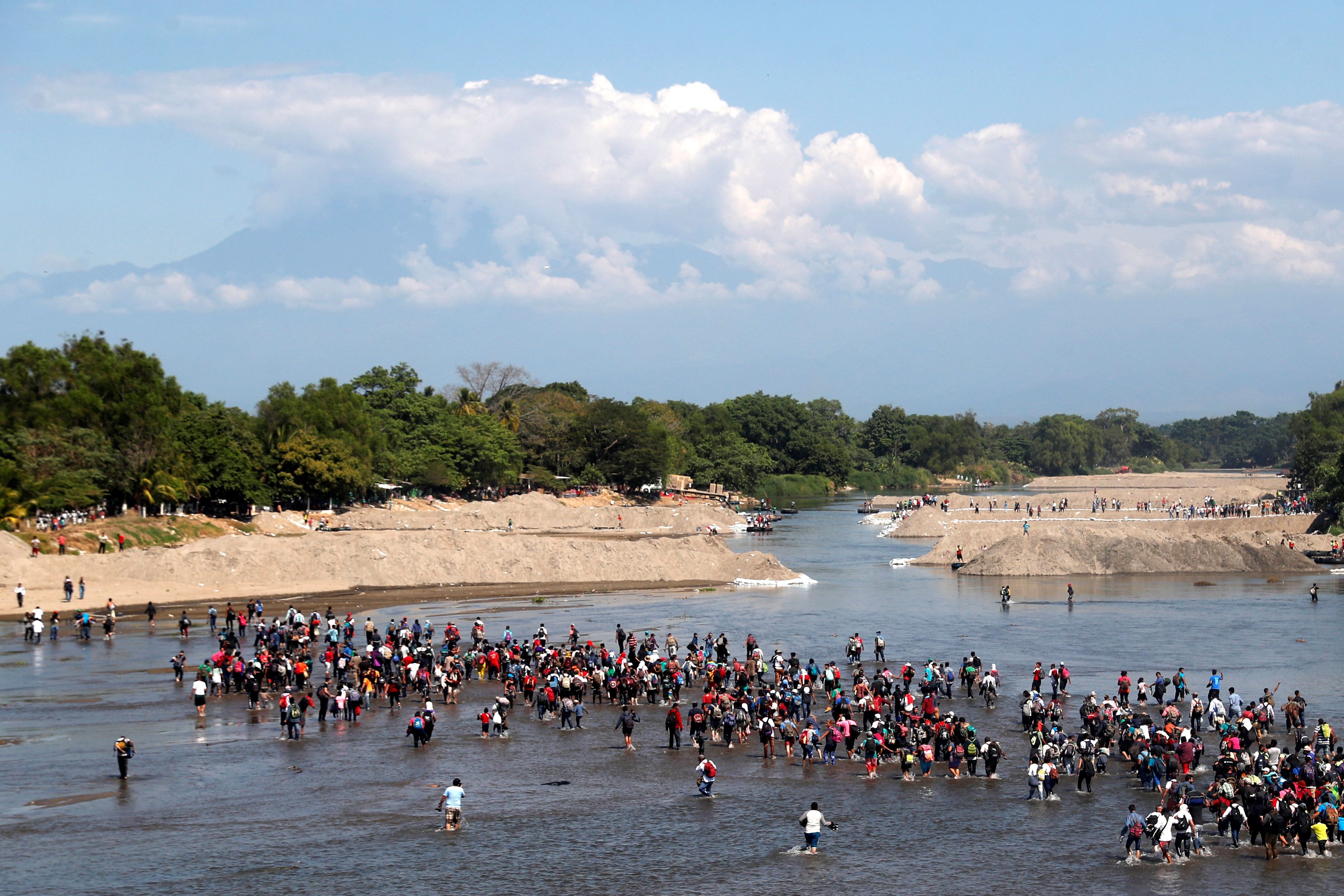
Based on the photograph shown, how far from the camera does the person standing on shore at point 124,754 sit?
27.1 meters

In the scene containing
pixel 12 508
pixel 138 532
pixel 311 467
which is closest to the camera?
pixel 12 508

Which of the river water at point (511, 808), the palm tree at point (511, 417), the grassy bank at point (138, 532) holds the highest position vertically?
the palm tree at point (511, 417)

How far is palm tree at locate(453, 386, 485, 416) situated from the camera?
157m

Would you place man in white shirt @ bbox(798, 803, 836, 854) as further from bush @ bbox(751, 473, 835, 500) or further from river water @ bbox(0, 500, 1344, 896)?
bush @ bbox(751, 473, 835, 500)

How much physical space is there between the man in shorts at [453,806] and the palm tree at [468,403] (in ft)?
430

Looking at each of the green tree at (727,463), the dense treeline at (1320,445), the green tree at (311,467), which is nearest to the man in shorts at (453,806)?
the green tree at (311,467)

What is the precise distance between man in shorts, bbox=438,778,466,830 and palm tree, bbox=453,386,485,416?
430ft

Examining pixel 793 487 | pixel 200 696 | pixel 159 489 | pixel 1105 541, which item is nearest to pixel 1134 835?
pixel 200 696

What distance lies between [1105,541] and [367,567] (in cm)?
5055

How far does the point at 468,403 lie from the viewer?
16050 centimetres

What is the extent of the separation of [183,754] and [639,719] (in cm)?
1348

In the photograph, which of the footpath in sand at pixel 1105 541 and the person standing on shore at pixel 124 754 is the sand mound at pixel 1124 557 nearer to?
the footpath in sand at pixel 1105 541

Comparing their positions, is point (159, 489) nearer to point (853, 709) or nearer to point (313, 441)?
point (313, 441)

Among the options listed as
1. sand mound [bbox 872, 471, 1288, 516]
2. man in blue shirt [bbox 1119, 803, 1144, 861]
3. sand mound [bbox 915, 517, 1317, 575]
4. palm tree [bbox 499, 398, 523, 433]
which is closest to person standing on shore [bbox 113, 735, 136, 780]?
man in blue shirt [bbox 1119, 803, 1144, 861]
